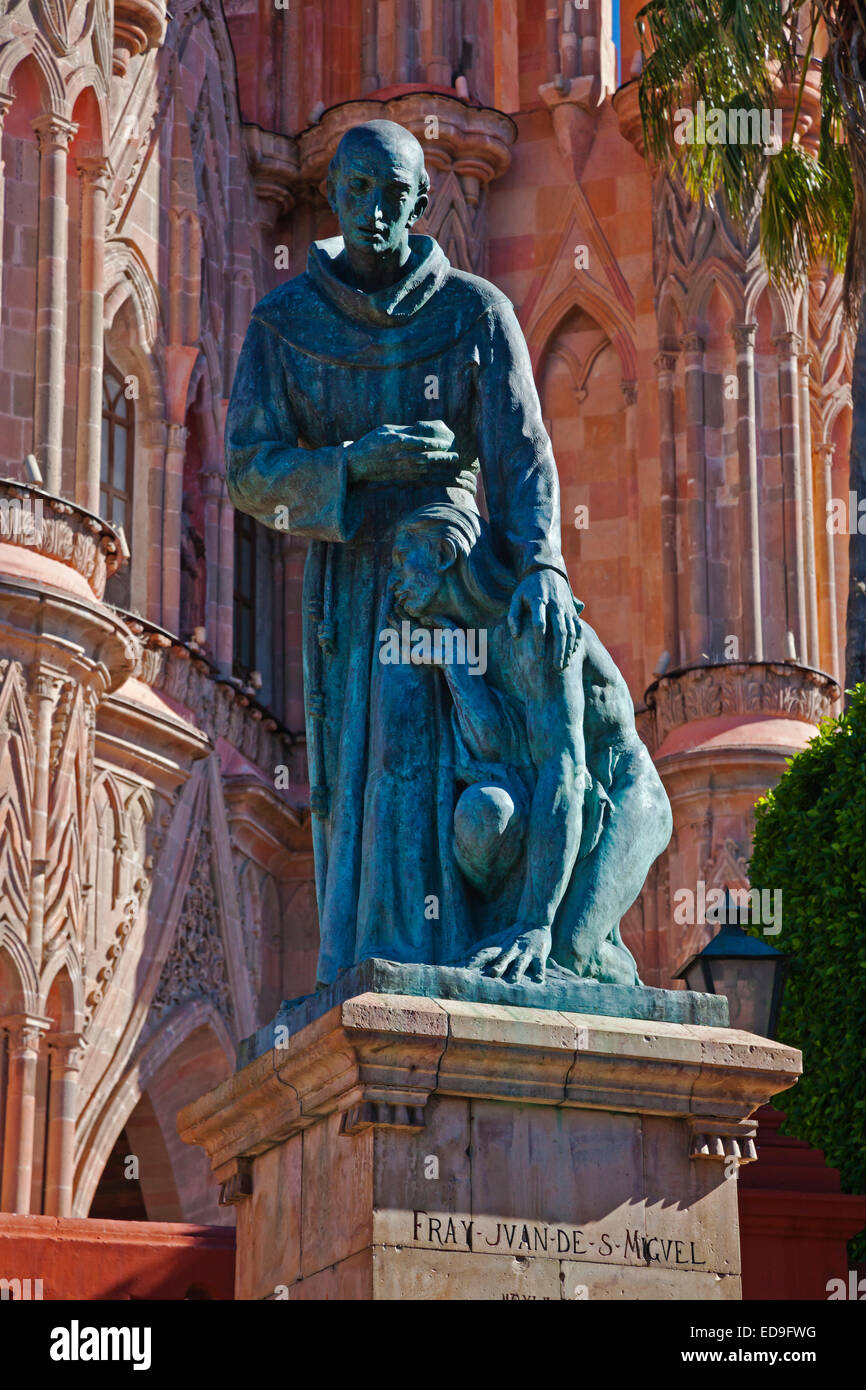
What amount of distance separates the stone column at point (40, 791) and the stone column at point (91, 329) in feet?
6.23

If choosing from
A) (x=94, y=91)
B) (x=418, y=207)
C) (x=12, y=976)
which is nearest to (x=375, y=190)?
(x=418, y=207)

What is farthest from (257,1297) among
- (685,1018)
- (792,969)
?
(792,969)

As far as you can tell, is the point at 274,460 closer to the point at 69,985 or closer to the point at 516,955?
the point at 516,955

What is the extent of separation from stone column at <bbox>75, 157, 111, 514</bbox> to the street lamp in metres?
8.27

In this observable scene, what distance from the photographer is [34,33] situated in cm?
1948

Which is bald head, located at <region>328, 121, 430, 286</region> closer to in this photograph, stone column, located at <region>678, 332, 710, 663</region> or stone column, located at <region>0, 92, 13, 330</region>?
stone column, located at <region>0, 92, 13, 330</region>

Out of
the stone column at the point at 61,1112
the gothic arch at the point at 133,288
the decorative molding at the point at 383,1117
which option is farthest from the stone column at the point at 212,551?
the decorative molding at the point at 383,1117

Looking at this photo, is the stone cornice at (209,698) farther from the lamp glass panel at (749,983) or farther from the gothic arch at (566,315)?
the lamp glass panel at (749,983)

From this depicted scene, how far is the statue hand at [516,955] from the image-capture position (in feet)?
22.2

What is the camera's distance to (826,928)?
13.9 m

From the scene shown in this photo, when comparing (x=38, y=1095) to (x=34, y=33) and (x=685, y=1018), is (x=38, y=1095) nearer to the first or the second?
(x=34, y=33)

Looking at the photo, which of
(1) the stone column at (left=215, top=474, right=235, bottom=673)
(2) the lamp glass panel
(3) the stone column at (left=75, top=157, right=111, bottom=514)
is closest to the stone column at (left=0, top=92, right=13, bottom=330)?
(3) the stone column at (left=75, top=157, right=111, bottom=514)

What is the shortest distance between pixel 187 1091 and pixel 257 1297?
14032 mm

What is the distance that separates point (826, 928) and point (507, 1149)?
7.49 metres
